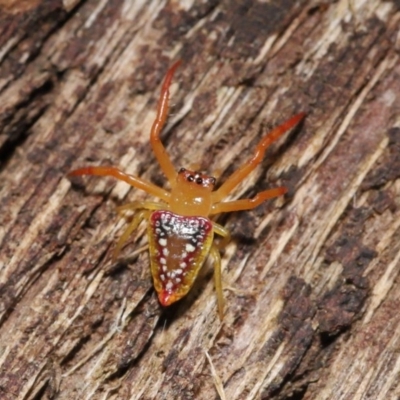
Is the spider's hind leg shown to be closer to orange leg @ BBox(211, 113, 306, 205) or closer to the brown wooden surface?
the brown wooden surface

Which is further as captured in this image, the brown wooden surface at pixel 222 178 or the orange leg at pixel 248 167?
the orange leg at pixel 248 167

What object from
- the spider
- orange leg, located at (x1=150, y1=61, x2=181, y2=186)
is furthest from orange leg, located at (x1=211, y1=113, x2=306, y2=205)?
orange leg, located at (x1=150, y1=61, x2=181, y2=186)

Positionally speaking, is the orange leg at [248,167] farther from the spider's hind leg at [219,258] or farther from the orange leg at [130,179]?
the orange leg at [130,179]

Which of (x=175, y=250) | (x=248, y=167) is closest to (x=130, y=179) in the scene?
(x=175, y=250)

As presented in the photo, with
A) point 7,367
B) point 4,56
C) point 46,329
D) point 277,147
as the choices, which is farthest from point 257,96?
point 7,367

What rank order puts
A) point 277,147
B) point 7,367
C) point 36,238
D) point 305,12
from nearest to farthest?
point 7,367 → point 36,238 → point 277,147 → point 305,12

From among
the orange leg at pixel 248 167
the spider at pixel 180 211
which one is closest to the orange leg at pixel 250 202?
the spider at pixel 180 211

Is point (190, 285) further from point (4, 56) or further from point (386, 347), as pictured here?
point (4, 56)

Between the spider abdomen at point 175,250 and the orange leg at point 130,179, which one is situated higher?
the orange leg at point 130,179
